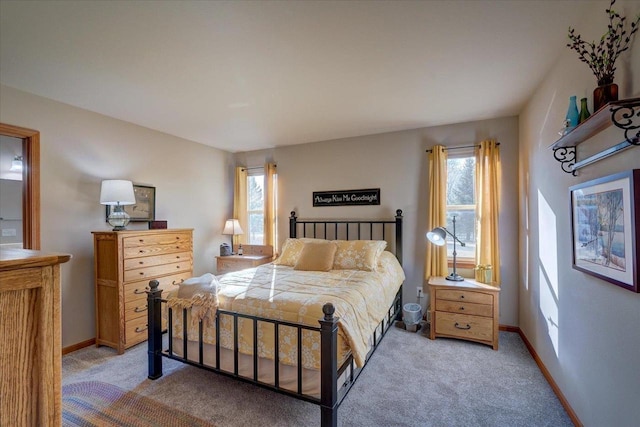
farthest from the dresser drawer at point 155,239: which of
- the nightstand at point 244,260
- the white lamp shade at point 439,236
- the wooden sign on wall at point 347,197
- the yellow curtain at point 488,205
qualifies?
the yellow curtain at point 488,205

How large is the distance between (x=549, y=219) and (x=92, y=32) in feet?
11.9

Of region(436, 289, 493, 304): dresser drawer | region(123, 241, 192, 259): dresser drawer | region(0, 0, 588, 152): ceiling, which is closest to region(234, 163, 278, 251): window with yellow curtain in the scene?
region(123, 241, 192, 259): dresser drawer

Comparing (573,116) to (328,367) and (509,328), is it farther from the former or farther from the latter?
(509,328)

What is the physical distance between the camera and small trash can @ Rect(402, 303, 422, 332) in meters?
3.50

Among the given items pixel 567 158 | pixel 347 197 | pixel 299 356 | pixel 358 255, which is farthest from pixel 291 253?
pixel 567 158

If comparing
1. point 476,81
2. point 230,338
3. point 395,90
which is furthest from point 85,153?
point 476,81

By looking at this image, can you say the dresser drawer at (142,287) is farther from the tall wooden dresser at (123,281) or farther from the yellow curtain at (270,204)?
the yellow curtain at (270,204)

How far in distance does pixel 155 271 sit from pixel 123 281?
37cm

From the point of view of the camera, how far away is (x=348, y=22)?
1.84 m

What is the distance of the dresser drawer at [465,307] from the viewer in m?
3.06

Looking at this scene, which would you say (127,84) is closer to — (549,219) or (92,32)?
(92,32)

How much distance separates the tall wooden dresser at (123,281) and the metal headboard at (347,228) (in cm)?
194

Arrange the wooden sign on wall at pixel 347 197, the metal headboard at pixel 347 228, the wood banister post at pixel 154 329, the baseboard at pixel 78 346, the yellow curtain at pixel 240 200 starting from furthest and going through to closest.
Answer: the yellow curtain at pixel 240 200 < the wooden sign on wall at pixel 347 197 < the metal headboard at pixel 347 228 < the baseboard at pixel 78 346 < the wood banister post at pixel 154 329

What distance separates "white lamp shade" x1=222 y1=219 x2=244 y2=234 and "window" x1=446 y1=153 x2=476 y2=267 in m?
3.13
